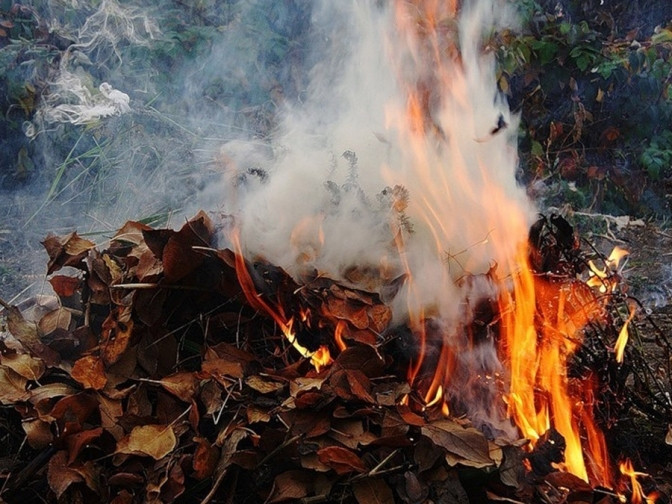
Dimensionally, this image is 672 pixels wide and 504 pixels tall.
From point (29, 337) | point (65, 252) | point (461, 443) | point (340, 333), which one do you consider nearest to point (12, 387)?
point (29, 337)

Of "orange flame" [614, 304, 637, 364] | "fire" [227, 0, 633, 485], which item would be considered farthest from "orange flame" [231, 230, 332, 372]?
"orange flame" [614, 304, 637, 364]

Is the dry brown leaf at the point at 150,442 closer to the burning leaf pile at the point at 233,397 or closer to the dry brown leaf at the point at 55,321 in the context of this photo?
the burning leaf pile at the point at 233,397

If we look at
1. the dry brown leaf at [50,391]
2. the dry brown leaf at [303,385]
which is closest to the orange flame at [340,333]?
the dry brown leaf at [303,385]

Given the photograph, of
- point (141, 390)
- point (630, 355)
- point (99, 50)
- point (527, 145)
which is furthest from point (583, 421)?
point (99, 50)

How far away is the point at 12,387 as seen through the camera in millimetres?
1818

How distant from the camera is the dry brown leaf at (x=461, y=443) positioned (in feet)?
5.25

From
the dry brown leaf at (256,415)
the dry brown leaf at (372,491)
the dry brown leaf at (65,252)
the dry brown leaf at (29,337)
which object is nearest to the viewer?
the dry brown leaf at (372,491)

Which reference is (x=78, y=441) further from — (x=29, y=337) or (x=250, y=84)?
(x=250, y=84)

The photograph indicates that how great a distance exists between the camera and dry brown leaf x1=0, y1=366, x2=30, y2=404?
1.78 m

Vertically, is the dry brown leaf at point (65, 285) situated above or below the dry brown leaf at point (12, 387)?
above

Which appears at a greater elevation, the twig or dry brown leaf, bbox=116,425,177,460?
the twig

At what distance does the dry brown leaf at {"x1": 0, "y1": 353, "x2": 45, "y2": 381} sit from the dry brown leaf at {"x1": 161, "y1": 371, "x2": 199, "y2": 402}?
348mm

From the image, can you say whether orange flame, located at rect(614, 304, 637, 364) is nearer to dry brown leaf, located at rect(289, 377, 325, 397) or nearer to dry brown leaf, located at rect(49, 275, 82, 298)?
dry brown leaf, located at rect(289, 377, 325, 397)

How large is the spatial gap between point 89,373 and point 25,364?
0.68 feet
